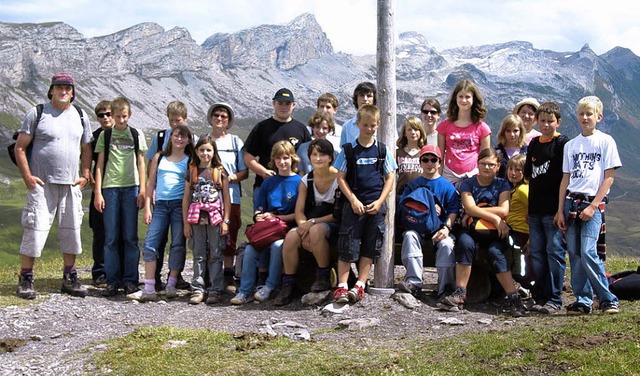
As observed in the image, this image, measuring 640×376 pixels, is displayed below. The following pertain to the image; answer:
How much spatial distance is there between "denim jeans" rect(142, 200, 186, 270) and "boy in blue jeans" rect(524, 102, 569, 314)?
6.73m

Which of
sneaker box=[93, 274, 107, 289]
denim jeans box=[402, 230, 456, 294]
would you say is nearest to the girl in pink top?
denim jeans box=[402, 230, 456, 294]

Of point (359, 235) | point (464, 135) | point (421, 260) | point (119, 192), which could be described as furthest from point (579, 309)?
point (119, 192)

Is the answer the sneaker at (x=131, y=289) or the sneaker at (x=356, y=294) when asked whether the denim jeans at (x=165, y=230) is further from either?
the sneaker at (x=356, y=294)

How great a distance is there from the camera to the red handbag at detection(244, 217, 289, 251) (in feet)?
41.3

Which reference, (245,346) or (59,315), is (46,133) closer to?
(59,315)

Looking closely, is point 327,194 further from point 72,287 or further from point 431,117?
point 72,287

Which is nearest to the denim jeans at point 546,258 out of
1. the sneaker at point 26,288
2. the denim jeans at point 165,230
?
the denim jeans at point 165,230

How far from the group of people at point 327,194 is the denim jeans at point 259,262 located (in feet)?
0.07

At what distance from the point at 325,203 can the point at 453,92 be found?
3518 millimetres

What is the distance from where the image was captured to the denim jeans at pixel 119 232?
13594mm

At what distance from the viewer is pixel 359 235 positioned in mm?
11945

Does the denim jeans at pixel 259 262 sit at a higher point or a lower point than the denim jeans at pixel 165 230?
lower

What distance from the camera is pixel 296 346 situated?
9.34 metres

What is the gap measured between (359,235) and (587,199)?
12.8ft
